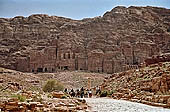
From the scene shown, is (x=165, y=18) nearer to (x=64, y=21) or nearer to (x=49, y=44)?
(x=64, y=21)

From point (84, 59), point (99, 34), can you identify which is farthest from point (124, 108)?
point (99, 34)

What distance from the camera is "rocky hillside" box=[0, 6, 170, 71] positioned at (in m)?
79.4

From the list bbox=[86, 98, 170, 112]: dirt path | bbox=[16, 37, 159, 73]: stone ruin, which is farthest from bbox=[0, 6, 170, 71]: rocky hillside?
bbox=[86, 98, 170, 112]: dirt path

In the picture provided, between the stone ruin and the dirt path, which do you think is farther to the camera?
the stone ruin

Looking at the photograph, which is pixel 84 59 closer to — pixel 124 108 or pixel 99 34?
pixel 99 34

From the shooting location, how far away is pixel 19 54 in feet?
274

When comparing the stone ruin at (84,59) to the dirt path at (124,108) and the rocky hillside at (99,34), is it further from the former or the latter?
the dirt path at (124,108)

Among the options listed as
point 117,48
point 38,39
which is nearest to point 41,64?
point 38,39

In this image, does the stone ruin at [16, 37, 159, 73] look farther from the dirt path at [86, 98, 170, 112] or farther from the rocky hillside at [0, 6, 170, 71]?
the dirt path at [86, 98, 170, 112]

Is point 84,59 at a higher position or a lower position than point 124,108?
higher

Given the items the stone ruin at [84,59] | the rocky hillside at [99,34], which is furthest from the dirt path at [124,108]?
the rocky hillside at [99,34]

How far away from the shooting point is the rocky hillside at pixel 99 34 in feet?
260

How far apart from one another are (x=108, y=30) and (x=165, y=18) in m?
→ 25.4

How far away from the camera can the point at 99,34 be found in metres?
85.9
